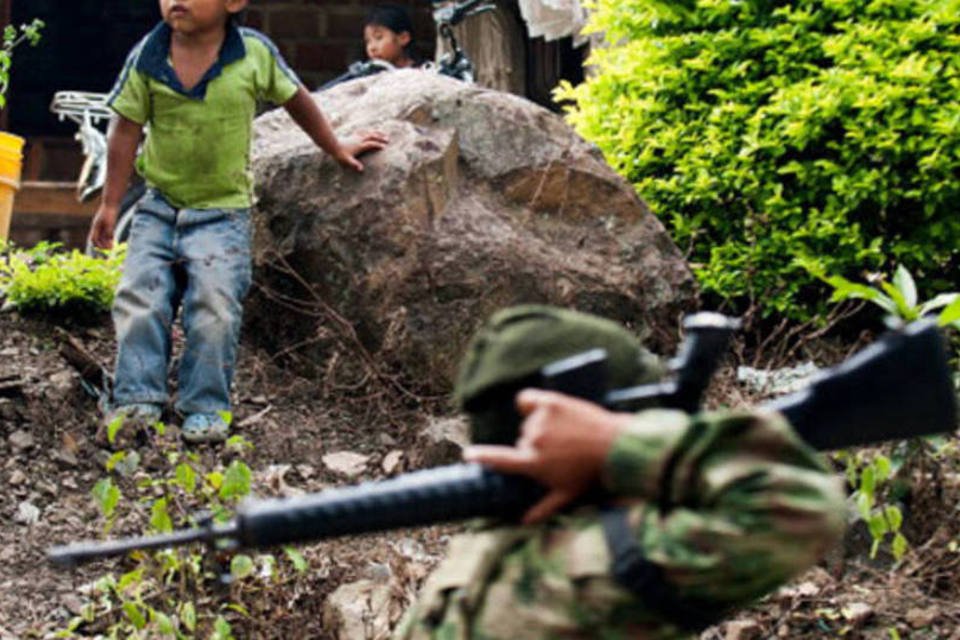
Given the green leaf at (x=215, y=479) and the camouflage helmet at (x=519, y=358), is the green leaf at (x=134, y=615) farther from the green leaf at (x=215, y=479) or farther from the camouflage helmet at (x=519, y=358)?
the camouflage helmet at (x=519, y=358)

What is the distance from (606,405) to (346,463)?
298 centimetres

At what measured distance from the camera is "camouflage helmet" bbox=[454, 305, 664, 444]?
230cm

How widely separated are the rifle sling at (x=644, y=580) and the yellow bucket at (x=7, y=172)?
17.6ft

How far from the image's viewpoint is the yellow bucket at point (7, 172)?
705cm

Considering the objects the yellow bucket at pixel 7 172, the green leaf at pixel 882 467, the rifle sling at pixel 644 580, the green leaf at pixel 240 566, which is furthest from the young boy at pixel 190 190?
the rifle sling at pixel 644 580

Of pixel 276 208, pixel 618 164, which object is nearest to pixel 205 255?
pixel 276 208

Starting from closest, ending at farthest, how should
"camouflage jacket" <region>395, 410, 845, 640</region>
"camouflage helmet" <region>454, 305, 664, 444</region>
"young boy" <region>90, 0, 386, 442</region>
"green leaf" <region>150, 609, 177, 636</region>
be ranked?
"camouflage jacket" <region>395, 410, 845, 640</region>, "camouflage helmet" <region>454, 305, 664, 444</region>, "green leaf" <region>150, 609, 177, 636</region>, "young boy" <region>90, 0, 386, 442</region>

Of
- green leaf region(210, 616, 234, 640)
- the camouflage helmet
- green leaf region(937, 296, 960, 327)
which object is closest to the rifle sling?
the camouflage helmet

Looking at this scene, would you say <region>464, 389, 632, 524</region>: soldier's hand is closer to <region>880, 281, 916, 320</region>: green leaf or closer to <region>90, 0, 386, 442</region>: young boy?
<region>880, 281, 916, 320</region>: green leaf

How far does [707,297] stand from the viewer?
21.0ft

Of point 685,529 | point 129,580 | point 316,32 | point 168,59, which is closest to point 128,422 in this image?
point 129,580

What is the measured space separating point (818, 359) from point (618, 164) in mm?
1166

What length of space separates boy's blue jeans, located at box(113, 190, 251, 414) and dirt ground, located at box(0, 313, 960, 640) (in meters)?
0.22

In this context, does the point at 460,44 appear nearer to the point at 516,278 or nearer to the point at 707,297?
the point at 707,297
